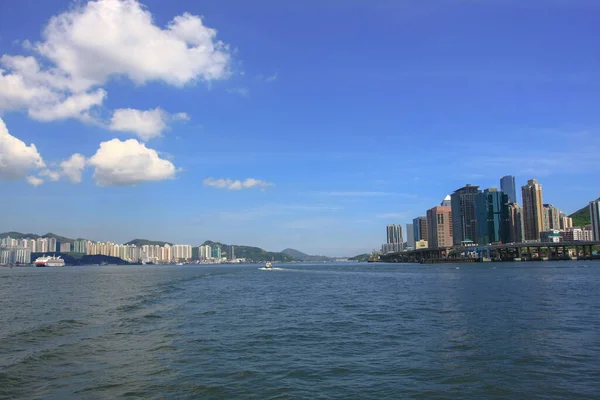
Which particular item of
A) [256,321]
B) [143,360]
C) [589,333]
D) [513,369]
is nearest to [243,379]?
[143,360]

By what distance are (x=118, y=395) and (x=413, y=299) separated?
102ft

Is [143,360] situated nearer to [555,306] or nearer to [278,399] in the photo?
[278,399]

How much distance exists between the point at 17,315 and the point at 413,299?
3246cm

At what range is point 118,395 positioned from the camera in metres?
13.1

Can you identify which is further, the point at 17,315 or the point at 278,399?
the point at 17,315

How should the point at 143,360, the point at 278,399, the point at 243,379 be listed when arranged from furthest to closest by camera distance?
the point at 143,360
the point at 243,379
the point at 278,399

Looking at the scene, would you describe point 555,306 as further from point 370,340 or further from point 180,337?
point 180,337

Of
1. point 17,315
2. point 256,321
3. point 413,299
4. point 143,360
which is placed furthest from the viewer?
point 413,299

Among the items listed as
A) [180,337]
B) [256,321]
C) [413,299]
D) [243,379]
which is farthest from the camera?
[413,299]

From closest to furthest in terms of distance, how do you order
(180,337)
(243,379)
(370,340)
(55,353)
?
1. (243,379)
2. (55,353)
3. (370,340)
4. (180,337)

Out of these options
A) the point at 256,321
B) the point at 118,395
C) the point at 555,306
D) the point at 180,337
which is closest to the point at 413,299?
the point at 555,306

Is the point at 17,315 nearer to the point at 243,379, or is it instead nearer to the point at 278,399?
the point at 243,379

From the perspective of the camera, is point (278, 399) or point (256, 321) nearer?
point (278, 399)

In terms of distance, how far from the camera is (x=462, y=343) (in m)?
19.7
